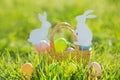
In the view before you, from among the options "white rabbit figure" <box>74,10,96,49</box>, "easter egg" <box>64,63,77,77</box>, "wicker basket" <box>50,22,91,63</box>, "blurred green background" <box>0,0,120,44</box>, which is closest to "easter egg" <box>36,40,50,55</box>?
"wicker basket" <box>50,22,91,63</box>

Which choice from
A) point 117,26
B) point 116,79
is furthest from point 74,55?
point 117,26

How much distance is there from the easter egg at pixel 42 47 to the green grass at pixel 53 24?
0.07m

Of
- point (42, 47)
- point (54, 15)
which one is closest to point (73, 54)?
point (42, 47)

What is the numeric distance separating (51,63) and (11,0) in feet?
16.3

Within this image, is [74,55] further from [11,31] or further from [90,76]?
[11,31]

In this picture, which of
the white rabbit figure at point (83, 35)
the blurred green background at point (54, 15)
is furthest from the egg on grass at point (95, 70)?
the blurred green background at point (54, 15)

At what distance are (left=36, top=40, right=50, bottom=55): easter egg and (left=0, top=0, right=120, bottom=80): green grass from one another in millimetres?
74

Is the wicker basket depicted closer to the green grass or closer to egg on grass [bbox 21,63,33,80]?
the green grass

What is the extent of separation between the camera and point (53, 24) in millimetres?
6785

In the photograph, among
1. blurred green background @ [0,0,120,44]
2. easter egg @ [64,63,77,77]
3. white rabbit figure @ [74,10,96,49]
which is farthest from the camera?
blurred green background @ [0,0,120,44]

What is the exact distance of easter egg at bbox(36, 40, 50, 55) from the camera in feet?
12.3

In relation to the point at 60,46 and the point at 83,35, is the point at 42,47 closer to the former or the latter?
the point at 60,46

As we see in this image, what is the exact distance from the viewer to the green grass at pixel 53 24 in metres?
3.54

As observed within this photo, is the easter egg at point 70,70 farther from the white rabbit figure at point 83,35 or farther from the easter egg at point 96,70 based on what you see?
the white rabbit figure at point 83,35
